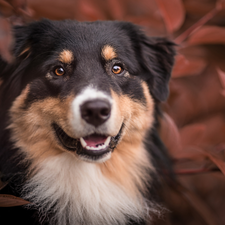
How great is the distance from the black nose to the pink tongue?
176 millimetres

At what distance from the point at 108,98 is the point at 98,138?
33 centimetres

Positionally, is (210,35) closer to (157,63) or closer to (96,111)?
(157,63)

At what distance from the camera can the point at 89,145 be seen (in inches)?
76.2

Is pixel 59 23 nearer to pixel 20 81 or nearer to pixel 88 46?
pixel 88 46

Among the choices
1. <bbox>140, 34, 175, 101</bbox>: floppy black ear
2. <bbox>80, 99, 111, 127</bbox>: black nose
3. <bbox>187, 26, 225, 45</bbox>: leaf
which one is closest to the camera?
<bbox>80, 99, 111, 127</bbox>: black nose

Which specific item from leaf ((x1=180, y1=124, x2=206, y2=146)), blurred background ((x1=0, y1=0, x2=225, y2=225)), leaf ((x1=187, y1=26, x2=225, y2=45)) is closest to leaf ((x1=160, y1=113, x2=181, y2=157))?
blurred background ((x1=0, y1=0, x2=225, y2=225))

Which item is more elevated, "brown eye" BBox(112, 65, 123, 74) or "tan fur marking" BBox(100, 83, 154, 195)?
"brown eye" BBox(112, 65, 123, 74)

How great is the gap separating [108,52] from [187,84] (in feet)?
5.39

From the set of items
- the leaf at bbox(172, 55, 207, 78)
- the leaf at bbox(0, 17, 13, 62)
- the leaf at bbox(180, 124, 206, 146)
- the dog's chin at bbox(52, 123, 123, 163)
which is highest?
the leaf at bbox(0, 17, 13, 62)

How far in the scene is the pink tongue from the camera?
6.36 ft

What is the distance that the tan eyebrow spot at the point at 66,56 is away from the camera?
80.7 inches

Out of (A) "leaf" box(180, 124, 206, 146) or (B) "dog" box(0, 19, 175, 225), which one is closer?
(B) "dog" box(0, 19, 175, 225)

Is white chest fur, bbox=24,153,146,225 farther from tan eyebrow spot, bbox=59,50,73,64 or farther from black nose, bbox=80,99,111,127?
tan eyebrow spot, bbox=59,50,73,64

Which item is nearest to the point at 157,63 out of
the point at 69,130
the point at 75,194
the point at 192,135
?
the point at 192,135
